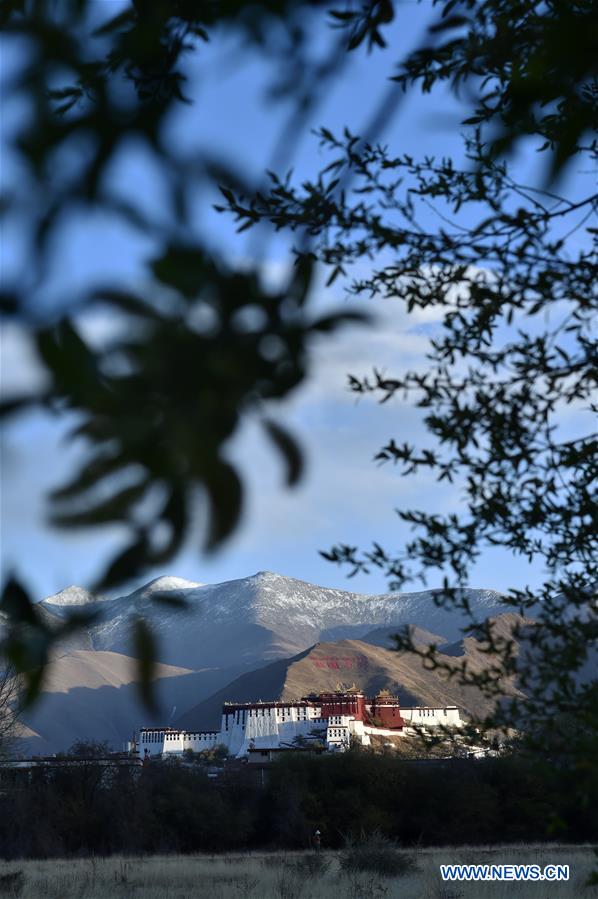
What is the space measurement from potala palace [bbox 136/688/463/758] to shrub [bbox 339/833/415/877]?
44515 mm

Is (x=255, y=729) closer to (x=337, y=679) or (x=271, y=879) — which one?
(x=337, y=679)

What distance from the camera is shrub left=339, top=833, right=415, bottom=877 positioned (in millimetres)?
21016

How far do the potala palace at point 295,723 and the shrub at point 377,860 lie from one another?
44.5 metres

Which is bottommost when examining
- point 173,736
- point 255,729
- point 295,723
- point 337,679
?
point 173,736

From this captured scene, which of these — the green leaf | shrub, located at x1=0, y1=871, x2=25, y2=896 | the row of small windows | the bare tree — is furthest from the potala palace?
the green leaf

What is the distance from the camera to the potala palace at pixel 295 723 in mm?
69375

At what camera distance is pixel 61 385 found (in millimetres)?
1117

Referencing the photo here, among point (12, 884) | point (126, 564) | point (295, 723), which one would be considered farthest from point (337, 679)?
point (126, 564)

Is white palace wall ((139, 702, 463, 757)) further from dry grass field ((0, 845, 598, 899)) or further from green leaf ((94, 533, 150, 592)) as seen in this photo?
green leaf ((94, 533, 150, 592))

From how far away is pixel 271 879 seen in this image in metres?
20.2

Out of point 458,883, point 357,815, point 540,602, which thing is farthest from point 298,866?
point 540,602

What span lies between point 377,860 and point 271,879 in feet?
8.34

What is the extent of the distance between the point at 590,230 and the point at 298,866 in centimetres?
2082

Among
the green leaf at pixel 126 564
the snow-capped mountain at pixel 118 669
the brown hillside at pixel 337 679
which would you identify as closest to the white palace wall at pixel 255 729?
the snow-capped mountain at pixel 118 669
